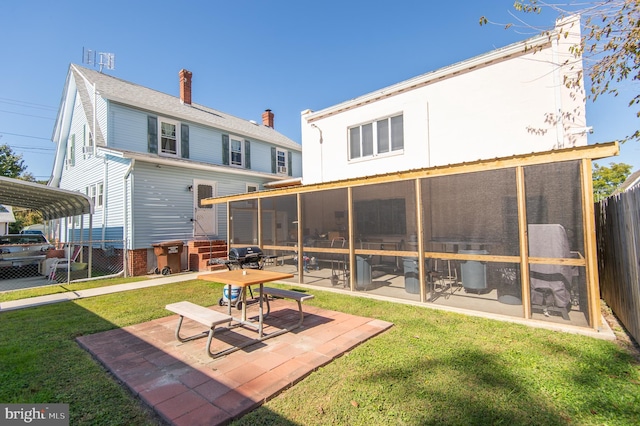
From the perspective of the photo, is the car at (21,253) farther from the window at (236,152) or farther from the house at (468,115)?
the house at (468,115)

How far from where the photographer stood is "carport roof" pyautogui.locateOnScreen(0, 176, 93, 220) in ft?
28.5

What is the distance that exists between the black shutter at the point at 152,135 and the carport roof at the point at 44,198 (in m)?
3.54

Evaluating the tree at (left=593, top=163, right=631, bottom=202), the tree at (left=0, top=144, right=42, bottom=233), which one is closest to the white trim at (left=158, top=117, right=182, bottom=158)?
→ the tree at (left=0, top=144, right=42, bottom=233)

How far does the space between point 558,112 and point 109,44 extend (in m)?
19.5

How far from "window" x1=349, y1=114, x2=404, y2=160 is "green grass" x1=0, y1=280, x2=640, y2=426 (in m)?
6.11

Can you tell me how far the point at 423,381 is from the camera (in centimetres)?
311

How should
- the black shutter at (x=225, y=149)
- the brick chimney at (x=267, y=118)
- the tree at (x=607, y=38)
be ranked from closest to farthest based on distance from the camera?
the tree at (x=607, y=38) < the black shutter at (x=225, y=149) < the brick chimney at (x=267, y=118)

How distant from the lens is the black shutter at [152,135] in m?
12.8

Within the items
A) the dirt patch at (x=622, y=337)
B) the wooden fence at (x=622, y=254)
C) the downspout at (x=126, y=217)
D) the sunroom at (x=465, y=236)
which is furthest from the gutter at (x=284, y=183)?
the dirt patch at (x=622, y=337)

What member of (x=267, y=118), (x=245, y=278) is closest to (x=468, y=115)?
(x=245, y=278)

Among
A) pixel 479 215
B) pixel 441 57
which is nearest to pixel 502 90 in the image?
pixel 441 57

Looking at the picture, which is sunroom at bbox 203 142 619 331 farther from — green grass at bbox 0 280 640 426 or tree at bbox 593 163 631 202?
tree at bbox 593 163 631 202

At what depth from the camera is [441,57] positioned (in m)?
9.45

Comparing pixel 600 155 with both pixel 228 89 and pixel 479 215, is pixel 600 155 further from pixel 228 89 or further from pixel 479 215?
pixel 228 89
